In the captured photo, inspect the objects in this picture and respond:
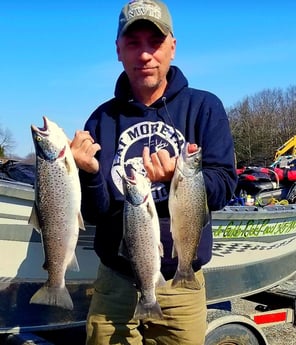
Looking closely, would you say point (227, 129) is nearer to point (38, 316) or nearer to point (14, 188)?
point (14, 188)

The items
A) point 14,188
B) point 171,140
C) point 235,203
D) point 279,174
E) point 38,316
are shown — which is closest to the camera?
point 171,140

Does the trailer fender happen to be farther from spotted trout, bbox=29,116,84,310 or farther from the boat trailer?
spotted trout, bbox=29,116,84,310

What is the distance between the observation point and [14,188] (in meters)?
4.28

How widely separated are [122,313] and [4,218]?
162cm

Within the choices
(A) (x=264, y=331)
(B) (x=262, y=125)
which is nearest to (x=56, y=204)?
(A) (x=264, y=331)

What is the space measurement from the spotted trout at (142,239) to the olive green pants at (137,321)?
12.7 inches

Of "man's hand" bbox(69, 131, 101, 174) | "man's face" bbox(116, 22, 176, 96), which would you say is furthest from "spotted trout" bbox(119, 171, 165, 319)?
"man's face" bbox(116, 22, 176, 96)

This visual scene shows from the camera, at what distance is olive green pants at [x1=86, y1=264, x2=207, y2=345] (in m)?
3.10

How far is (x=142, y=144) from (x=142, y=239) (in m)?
0.63

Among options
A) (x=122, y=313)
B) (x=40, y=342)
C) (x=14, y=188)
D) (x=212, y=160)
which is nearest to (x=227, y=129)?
(x=212, y=160)

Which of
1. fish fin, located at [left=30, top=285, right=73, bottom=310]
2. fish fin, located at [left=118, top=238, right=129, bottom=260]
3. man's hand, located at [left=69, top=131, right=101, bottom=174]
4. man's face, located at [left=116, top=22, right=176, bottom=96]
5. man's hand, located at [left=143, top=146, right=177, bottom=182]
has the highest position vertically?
man's face, located at [left=116, top=22, right=176, bottom=96]

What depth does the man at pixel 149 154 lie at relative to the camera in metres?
2.81

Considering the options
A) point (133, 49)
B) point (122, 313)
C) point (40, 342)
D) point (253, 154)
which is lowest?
point (40, 342)

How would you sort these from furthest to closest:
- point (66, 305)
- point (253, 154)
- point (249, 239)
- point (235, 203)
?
point (253, 154) → point (235, 203) → point (249, 239) → point (66, 305)
